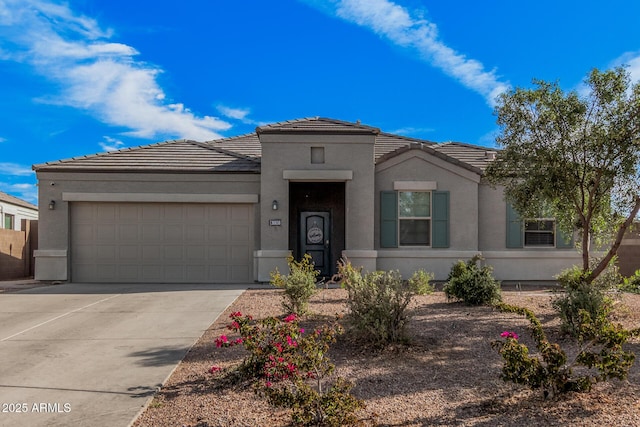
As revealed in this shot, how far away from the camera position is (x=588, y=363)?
4.50 meters

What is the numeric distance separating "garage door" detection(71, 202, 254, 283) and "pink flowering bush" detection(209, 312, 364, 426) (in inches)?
341

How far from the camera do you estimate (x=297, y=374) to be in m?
4.31

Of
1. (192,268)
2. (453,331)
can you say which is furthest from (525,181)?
(192,268)

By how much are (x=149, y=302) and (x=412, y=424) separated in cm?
774

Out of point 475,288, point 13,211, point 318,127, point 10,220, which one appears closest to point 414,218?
point 318,127

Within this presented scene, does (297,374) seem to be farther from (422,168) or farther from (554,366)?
(422,168)

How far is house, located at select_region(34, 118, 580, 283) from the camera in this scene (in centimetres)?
1352

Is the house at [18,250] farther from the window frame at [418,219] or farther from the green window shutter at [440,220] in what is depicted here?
the green window shutter at [440,220]

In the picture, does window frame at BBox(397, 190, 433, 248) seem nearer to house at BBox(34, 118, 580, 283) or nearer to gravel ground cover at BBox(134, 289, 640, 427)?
house at BBox(34, 118, 580, 283)

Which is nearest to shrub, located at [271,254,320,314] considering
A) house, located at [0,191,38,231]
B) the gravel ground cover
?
the gravel ground cover

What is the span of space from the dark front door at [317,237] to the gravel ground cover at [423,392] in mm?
7547

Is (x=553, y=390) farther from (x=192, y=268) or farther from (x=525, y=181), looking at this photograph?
(x=192, y=268)

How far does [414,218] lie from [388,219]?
773mm

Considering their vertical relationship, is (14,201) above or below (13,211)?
above
